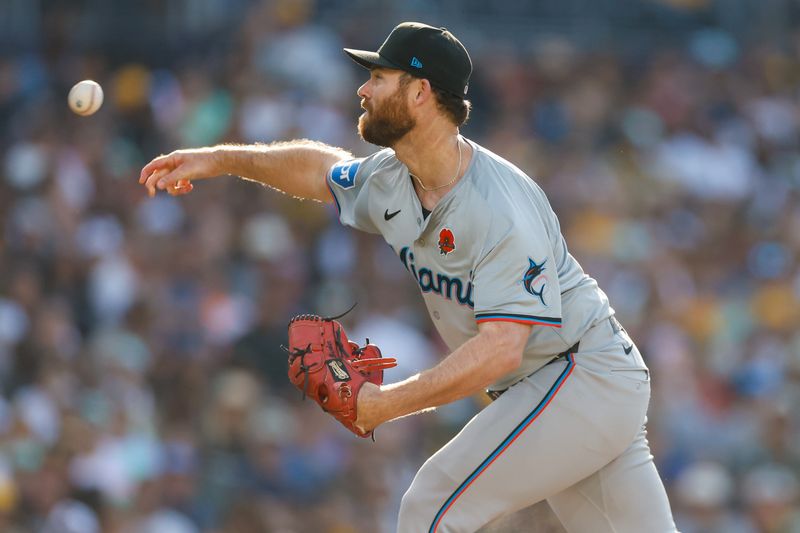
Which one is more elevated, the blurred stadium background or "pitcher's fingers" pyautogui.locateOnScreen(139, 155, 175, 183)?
"pitcher's fingers" pyautogui.locateOnScreen(139, 155, 175, 183)

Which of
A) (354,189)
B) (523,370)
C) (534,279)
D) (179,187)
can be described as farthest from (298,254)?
(534,279)

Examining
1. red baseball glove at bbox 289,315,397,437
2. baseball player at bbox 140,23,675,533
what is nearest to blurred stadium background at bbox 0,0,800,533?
baseball player at bbox 140,23,675,533

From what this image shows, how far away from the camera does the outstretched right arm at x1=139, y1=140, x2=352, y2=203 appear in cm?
514

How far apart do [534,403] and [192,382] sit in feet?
14.5

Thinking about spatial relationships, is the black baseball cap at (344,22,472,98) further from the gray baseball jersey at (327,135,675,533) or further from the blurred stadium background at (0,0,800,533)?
the blurred stadium background at (0,0,800,533)

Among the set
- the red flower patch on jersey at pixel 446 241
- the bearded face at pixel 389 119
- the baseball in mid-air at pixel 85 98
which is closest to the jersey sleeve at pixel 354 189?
the bearded face at pixel 389 119

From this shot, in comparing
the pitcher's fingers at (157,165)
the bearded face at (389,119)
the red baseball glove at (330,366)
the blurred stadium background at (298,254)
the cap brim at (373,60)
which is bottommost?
the blurred stadium background at (298,254)

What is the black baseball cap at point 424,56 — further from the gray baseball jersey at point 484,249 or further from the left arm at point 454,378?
the left arm at point 454,378

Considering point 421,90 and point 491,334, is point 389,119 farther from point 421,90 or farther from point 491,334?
point 491,334

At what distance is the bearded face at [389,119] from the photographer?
457 centimetres

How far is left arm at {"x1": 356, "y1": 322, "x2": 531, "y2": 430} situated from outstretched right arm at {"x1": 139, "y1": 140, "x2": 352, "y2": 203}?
107cm

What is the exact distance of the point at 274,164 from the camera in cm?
525

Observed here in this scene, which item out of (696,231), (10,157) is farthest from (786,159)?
(10,157)

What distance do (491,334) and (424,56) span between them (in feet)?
3.34
